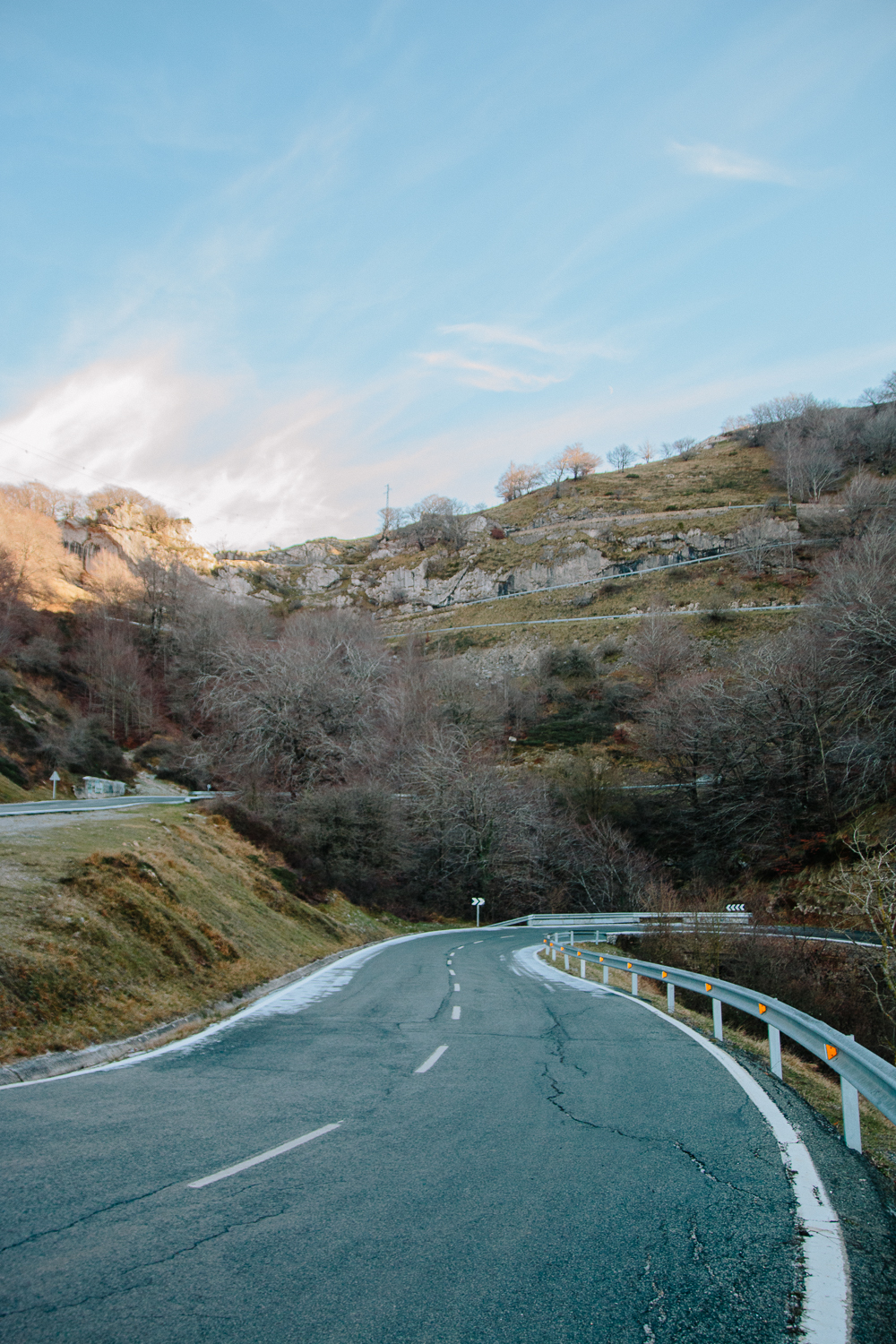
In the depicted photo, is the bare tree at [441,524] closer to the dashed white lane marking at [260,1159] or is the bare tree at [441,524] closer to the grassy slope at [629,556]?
the grassy slope at [629,556]

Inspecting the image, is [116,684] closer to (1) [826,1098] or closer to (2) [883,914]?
(2) [883,914]

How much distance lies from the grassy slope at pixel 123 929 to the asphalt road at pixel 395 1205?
5.81ft

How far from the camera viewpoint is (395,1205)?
4082mm

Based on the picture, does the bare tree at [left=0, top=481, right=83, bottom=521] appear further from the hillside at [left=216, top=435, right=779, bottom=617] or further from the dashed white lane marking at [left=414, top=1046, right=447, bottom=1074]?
the dashed white lane marking at [left=414, top=1046, right=447, bottom=1074]

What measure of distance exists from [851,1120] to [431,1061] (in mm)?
4333

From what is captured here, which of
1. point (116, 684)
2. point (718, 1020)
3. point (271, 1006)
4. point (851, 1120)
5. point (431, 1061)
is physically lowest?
point (271, 1006)

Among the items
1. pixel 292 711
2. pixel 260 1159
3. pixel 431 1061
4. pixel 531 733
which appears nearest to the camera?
pixel 260 1159

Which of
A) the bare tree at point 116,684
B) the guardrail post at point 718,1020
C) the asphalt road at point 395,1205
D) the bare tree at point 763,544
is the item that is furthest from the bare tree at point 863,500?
the asphalt road at point 395,1205

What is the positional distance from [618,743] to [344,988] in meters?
55.1

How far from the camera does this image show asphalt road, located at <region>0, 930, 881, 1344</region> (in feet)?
9.83

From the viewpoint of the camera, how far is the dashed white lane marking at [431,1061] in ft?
24.8

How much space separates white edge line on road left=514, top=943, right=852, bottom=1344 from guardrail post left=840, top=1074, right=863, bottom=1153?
0.35 metres

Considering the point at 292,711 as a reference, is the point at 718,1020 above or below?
below

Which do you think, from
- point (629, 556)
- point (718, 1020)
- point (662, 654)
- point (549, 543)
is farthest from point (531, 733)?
point (718, 1020)
